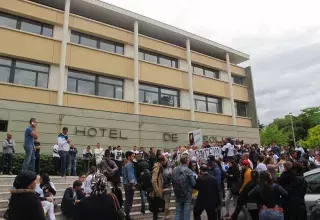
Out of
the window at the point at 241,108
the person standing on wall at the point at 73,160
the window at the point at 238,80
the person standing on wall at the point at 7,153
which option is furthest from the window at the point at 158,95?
the person standing on wall at the point at 7,153

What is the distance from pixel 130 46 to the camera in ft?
70.9

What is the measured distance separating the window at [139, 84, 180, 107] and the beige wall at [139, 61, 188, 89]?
22.2 inches

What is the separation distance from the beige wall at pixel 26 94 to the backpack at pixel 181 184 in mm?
12450

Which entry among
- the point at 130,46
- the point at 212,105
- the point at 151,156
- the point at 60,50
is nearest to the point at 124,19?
the point at 130,46

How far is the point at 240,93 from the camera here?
2895 cm

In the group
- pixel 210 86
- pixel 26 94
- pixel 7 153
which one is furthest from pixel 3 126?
pixel 210 86

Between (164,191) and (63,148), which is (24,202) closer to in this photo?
(164,191)

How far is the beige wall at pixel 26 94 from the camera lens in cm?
1567

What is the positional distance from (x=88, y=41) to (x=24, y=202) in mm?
18085

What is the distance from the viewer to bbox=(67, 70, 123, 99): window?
732 inches

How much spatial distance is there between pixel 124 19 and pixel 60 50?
243 inches

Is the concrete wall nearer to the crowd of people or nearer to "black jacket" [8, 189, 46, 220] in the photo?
the crowd of people

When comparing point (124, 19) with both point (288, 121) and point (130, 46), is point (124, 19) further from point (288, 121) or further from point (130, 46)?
point (288, 121)

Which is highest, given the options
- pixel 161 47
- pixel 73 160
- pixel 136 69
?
pixel 161 47
